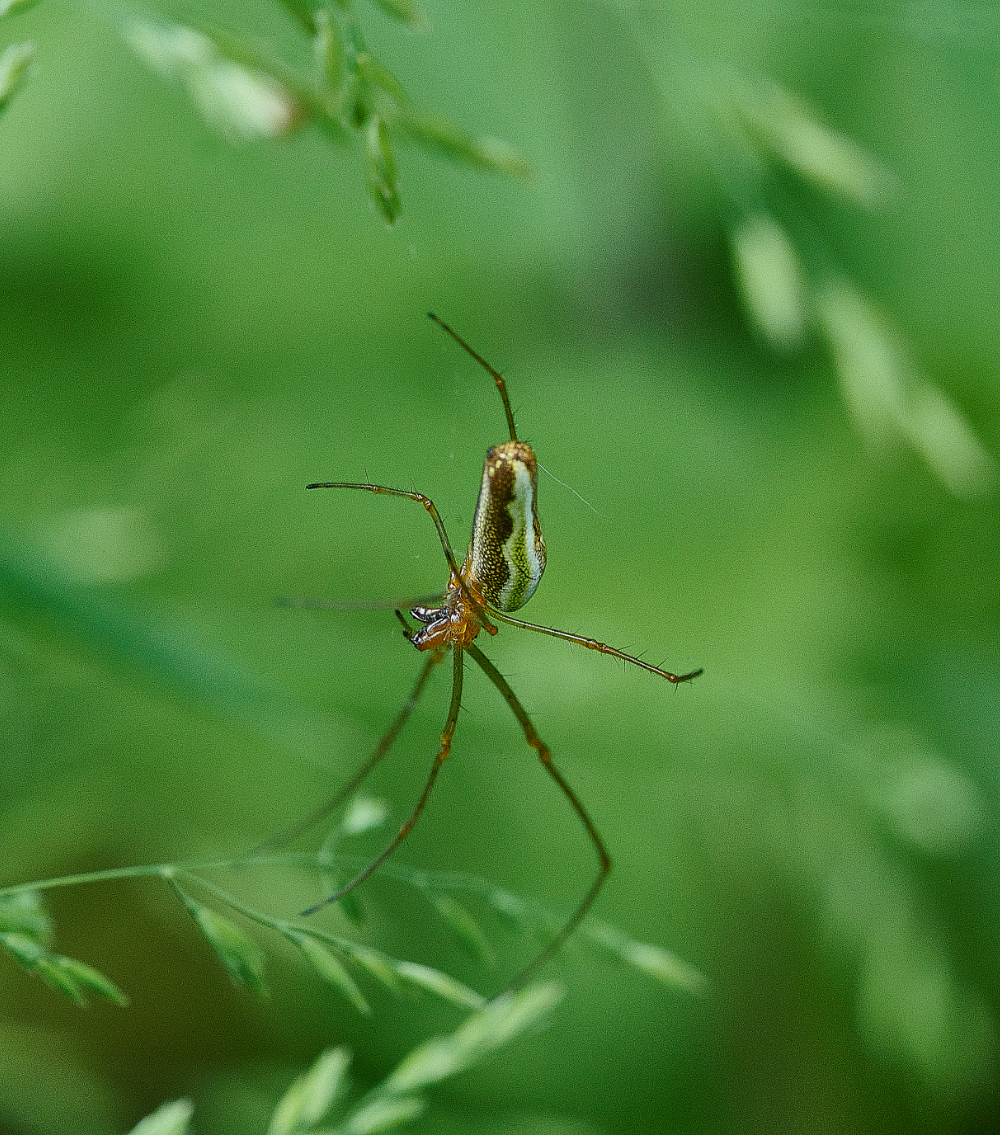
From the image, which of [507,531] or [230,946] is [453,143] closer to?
[507,531]

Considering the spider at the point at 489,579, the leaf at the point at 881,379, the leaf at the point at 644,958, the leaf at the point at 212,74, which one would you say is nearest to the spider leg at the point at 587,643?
the spider at the point at 489,579

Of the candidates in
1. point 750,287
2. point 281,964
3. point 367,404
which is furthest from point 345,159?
point 281,964

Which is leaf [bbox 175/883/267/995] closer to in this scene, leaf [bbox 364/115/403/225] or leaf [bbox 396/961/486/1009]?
leaf [bbox 396/961/486/1009]

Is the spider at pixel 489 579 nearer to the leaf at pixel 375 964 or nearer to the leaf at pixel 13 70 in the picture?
the leaf at pixel 375 964

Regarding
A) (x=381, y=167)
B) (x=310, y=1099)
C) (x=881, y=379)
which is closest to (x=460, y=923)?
(x=310, y=1099)

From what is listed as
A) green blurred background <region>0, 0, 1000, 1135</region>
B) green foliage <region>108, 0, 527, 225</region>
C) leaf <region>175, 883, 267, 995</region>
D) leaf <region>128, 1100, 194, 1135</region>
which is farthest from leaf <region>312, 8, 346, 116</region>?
green blurred background <region>0, 0, 1000, 1135</region>

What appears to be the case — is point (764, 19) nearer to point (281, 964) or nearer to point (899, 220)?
point (899, 220)
